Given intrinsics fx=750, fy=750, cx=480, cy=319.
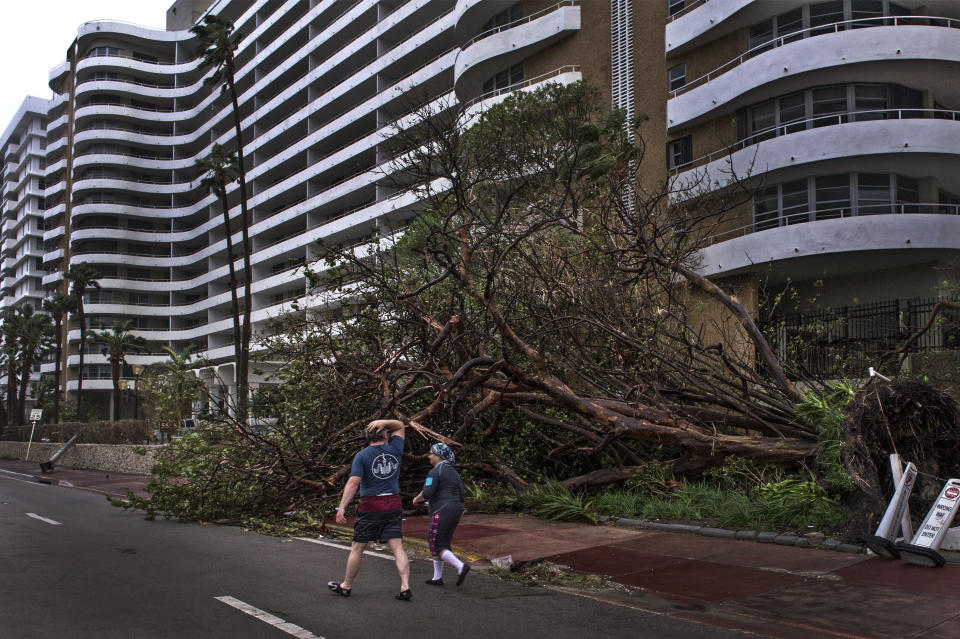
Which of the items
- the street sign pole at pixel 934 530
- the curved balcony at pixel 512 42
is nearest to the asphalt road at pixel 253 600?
the street sign pole at pixel 934 530

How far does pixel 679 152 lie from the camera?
26500mm

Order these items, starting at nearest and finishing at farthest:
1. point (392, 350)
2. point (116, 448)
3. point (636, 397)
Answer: point (636, 397) → point (392, 350) → point (116, 448)

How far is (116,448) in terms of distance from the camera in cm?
3038

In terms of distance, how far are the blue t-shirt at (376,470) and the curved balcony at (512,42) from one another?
2610 cm

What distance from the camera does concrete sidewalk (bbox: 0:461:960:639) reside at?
5.91m

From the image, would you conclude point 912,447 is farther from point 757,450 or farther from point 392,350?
point 392,350

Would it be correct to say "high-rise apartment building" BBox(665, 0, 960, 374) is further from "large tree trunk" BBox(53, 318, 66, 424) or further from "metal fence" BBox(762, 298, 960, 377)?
"large tree trunk" BBox(53, 318, 66, 424)

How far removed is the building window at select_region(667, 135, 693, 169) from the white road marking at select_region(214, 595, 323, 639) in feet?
73.4

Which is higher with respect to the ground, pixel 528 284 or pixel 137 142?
pixel 137 142

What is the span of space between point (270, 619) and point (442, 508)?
6.25ft

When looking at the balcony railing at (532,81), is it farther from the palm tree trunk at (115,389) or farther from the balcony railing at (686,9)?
the palm tree trunk at (115,389)

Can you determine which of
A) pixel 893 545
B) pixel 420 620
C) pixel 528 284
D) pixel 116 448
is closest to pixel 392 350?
pixel 528 284

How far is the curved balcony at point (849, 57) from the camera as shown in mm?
21047

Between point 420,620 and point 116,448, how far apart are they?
28268 millimetres
